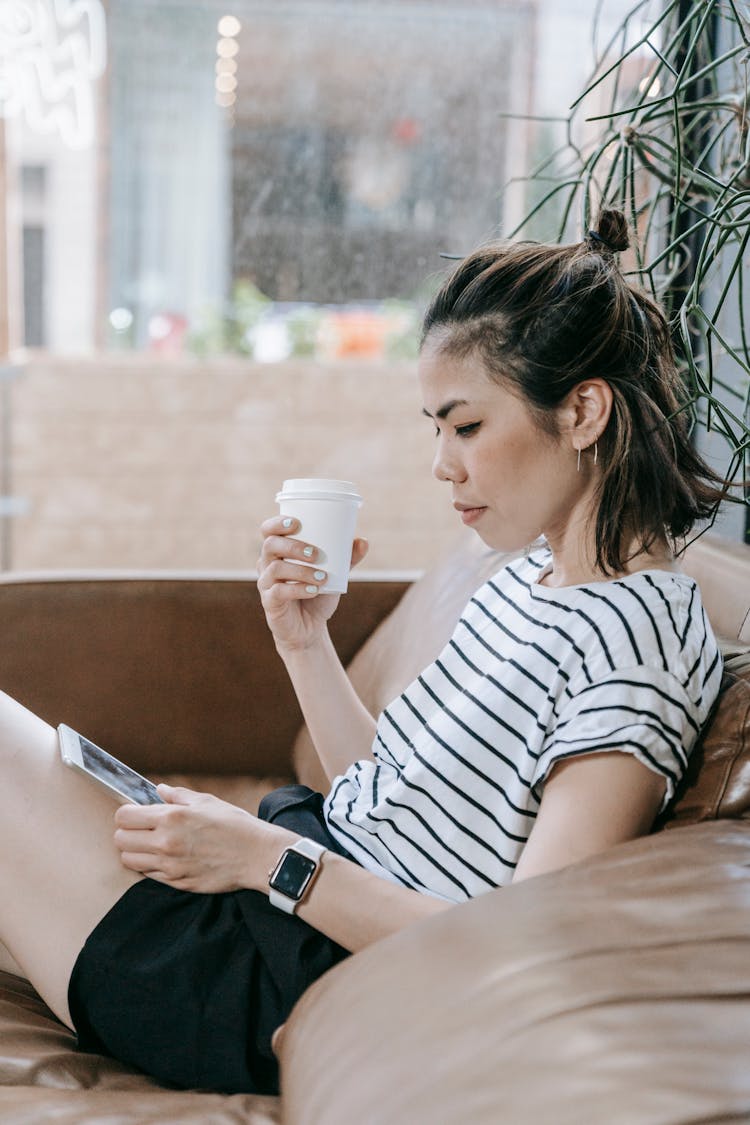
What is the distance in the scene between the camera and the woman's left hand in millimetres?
1015

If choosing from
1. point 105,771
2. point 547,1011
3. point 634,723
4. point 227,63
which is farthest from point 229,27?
point 547,1011

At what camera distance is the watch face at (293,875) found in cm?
98

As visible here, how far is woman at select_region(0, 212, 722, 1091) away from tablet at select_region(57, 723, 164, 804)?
0.02 meters

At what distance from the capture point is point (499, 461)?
1.09m

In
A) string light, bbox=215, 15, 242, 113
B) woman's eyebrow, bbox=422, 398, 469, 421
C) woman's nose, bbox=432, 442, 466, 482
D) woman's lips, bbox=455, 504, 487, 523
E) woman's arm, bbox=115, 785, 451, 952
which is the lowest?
woman's arm, bbox=115, 785, 451, 952

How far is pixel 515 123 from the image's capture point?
392cm

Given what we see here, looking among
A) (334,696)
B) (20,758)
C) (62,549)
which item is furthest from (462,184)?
(20,758)

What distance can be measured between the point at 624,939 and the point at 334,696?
2.20 feet

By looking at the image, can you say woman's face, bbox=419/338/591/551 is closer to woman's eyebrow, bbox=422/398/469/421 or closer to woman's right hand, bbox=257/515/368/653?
woman's eyebrow, bbox=422/398/469/421

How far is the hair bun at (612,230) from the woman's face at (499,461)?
19cm

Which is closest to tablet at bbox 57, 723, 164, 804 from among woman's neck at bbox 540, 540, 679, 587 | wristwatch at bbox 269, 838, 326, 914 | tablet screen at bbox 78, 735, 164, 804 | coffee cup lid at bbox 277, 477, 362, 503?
tablet screen at bbox 78, 735, 164, 804

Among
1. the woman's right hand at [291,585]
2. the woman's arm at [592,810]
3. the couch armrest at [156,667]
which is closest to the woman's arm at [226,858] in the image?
the woman's arm at [592,810]

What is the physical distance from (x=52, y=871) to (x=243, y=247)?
3.08 meters

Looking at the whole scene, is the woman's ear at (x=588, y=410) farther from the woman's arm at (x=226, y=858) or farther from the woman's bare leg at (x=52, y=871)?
the woman's bare leg at (x=52, y=871)
